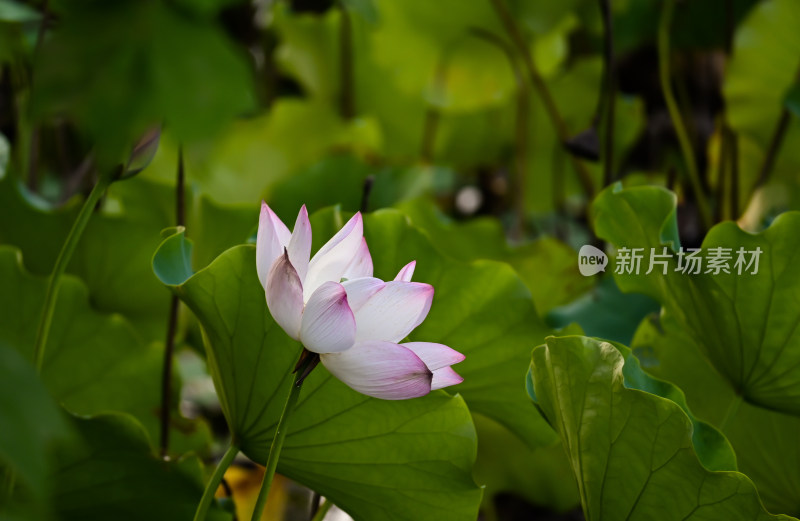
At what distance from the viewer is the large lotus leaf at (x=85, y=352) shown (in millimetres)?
551

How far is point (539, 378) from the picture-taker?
1.36 feet

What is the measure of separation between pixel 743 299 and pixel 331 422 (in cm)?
25

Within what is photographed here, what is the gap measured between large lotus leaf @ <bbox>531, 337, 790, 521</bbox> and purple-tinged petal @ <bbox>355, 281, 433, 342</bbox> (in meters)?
0.09

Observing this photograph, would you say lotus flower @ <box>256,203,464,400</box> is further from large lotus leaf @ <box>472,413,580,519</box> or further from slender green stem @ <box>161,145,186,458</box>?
large lotus leaf @ <box>472,413,580,519</box>

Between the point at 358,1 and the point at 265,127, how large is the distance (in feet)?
2.19

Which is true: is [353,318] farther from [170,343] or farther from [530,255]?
[530,255]

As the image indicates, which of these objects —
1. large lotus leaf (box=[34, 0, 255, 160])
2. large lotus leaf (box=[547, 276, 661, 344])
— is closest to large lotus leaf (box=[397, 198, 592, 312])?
large lotus leaf (box=[547, 276, 661, 344])

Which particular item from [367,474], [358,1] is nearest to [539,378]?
[367,474]

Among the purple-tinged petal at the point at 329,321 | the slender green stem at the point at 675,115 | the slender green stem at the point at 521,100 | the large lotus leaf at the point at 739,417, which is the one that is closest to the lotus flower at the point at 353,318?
the purple-tinged petal at the point at 329,321

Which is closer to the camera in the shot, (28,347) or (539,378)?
(539,378)

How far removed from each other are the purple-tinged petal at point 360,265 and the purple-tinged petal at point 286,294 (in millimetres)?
44

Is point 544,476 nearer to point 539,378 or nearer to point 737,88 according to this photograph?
point 539,378

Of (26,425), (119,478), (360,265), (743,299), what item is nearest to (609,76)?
(743,299)

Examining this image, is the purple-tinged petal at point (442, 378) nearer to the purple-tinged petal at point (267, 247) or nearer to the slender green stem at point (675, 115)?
the purple-tinged petal at point (267, 247)
